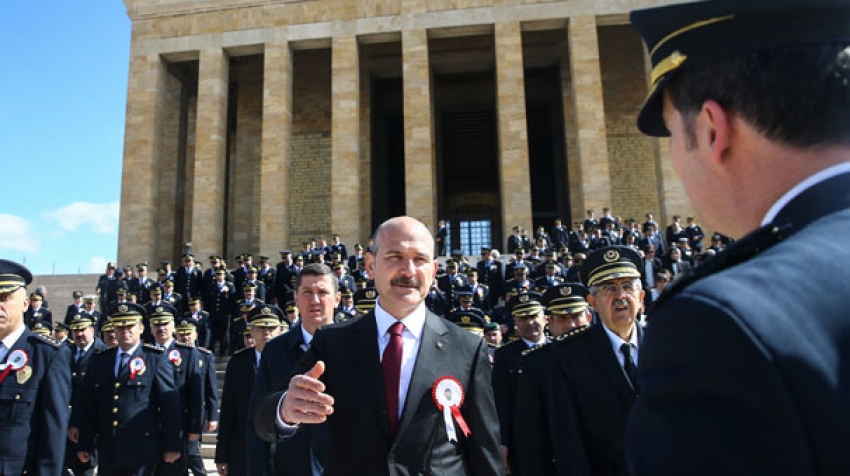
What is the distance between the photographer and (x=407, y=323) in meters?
2.74

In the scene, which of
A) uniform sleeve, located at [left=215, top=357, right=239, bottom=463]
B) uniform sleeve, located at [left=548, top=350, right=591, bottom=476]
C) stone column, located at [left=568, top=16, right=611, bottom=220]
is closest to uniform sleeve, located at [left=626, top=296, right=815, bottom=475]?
uniform sleeve, located at [left=548, top=350, right=591, bottom=476]

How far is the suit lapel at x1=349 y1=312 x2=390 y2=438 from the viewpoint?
2.49m

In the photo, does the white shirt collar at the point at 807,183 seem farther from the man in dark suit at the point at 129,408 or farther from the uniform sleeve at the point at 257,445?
the man in dark suit at the point at 129,408

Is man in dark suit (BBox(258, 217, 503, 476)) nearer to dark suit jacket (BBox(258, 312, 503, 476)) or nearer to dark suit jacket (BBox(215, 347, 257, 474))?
dark suit jacket (BBox(258, 312, 503, 476))

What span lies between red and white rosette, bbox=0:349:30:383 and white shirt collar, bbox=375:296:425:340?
11.7 ft

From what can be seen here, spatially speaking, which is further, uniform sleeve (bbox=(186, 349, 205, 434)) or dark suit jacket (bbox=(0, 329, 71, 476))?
uniform sleeve (bbox=(186, 349, 205, 434))

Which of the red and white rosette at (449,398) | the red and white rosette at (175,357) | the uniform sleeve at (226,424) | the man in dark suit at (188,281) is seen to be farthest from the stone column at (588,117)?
the red and white rosette at (449,398)

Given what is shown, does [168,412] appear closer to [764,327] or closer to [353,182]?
[764,327]

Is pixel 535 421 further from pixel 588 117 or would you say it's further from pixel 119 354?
pixel 588 117

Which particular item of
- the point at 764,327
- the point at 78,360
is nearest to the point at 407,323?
the point at 764,327

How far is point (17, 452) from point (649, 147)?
24.0 m

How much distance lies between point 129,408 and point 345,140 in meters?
17.7

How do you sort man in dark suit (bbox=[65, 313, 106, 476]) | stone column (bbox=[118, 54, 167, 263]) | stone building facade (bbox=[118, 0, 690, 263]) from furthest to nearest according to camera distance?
stone column (bbox=[118, 54, 167, 263])
stone building facade (bbox=[118, 0, 690, 263])
man in dark suit (bbox=[65, 313, 106, 476])

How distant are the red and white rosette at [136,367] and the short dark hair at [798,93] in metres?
6.43
